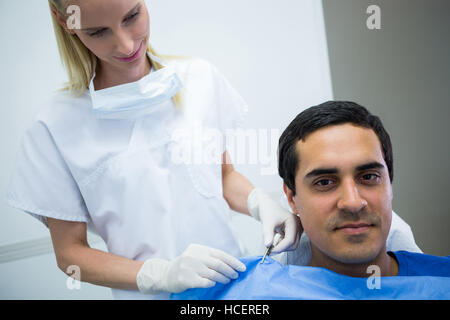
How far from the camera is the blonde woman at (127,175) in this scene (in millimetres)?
984

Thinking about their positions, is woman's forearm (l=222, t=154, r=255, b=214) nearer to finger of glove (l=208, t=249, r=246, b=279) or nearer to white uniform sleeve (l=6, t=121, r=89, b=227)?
finger of glove (l=208, t=249, r=246, b=279)

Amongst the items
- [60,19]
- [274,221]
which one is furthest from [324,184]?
[60,19]

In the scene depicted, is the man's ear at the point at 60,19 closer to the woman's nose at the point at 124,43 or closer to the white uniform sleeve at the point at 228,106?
the woman's nose at the point at 124,43

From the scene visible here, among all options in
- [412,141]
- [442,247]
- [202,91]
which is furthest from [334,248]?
[412,141]

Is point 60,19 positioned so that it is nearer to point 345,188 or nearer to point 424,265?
point 345,188

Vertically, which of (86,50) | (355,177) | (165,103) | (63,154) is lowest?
(355,177)

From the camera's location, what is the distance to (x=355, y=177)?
971 millimetres

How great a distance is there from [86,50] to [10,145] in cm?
67

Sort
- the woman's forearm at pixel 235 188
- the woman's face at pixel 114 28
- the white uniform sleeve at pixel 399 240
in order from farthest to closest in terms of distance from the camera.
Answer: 1. the woman's forearm at pixel 235 188
2. the white uniform sleeve at pixel 399 240
3. the woman's face at pixel 114 28

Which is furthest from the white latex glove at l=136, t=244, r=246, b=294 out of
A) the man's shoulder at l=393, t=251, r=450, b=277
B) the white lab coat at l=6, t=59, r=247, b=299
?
the man's shoulder at l=393, t=251, r=450, b=277

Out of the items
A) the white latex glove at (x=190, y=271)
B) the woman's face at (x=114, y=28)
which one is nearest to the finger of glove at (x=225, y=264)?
the white latex glove at (x=190, y=271)

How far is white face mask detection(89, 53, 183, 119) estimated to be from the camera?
3.50ft

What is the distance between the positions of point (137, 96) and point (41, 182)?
14.9 inches

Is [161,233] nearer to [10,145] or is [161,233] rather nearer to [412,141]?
[10,145]
